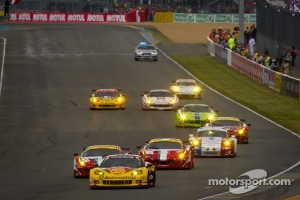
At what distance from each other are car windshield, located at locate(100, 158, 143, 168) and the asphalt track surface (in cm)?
88

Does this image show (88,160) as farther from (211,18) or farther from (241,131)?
(211,18)

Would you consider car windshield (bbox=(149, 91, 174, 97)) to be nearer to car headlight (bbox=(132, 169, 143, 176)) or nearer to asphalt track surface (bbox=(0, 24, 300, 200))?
asphalt track surface (bbox=(0, 24, 300, 200))

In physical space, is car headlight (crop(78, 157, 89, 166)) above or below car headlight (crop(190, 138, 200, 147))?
above

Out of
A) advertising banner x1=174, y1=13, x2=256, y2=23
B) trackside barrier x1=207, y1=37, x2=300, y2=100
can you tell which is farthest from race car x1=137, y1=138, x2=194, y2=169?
advertising banner x1=174, y1=13, x2=256, y2=23

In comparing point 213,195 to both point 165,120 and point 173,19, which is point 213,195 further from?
point 173,19

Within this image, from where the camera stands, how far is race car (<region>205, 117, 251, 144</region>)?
4574cm

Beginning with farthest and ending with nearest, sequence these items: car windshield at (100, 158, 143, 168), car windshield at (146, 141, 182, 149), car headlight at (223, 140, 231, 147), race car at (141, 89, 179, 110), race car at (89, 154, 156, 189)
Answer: race car at (141, 89, 179, 110), car headlight at (223, 140, 231, 147), car windshield at (146, 141, 182, 149), car windshield at (100, 158, 143, 168), race car at (89, 154, 156, 189)

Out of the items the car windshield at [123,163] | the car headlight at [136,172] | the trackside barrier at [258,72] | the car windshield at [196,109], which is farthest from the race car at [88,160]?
the trackside barrier at [258,72]

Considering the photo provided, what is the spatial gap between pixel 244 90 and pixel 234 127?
87.9ft

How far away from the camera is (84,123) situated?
178ft

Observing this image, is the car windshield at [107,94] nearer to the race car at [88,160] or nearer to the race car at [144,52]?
the race car at [88,160]

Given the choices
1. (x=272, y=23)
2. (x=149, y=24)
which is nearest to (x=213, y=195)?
(x=272, y=23)

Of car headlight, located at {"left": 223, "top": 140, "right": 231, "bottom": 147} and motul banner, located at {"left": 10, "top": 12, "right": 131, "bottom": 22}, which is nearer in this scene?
car headlight, located at {"left": 223, "top": 140, "right": 231, "bottom": 147}

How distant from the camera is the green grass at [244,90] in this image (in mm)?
58656
